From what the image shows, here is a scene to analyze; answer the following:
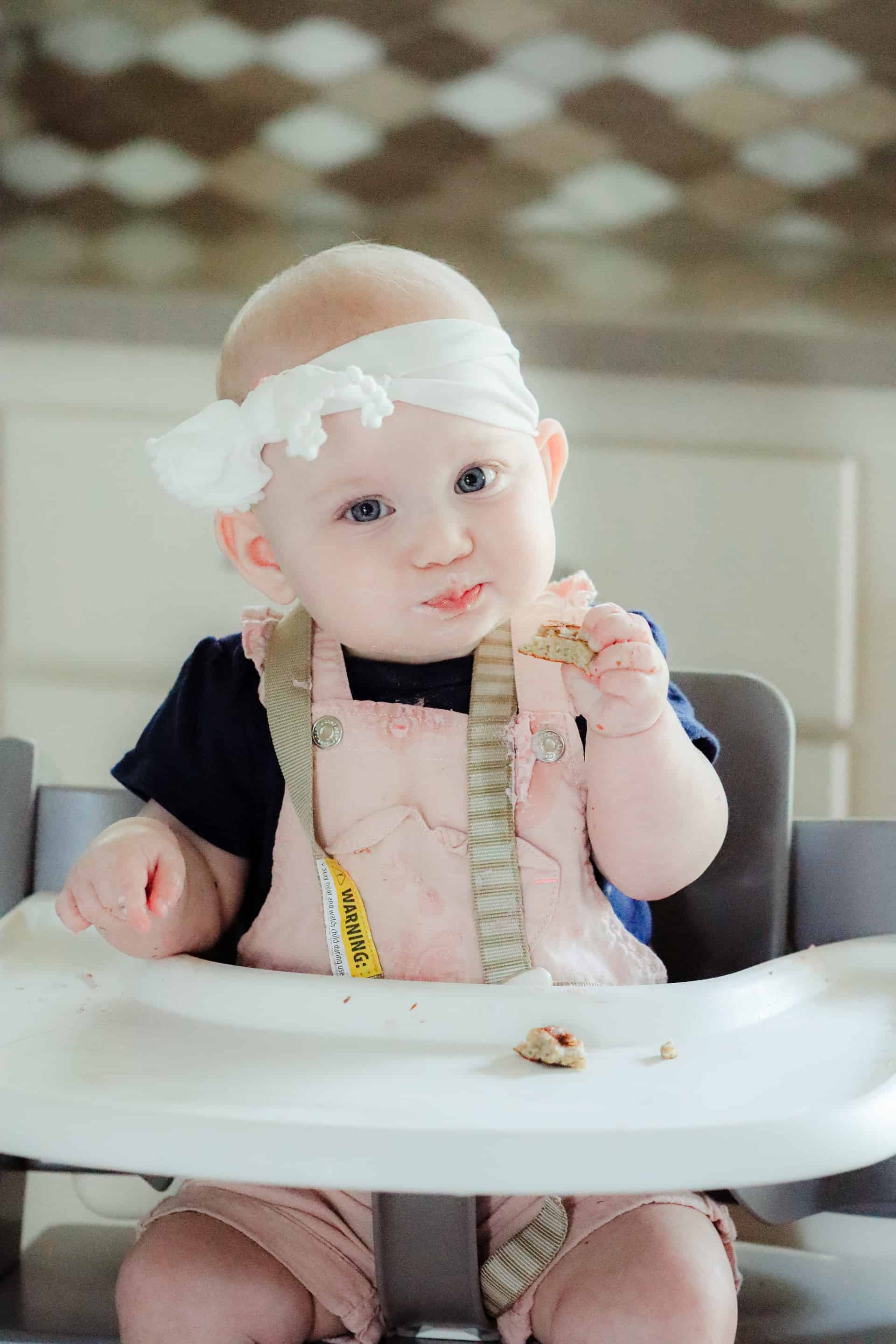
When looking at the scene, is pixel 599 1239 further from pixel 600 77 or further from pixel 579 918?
pixel 600 77

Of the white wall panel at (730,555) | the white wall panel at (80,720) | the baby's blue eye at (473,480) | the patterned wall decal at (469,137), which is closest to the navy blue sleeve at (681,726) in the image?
the baby's blue eye at (473,480)

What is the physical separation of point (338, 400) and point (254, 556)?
14 cm

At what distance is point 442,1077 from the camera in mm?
558

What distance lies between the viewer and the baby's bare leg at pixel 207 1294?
0.64m

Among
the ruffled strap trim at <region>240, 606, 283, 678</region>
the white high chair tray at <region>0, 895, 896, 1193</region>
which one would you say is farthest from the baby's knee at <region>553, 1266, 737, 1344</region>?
the ruffled strap trim at <region>240, 606, 283, 678</region>

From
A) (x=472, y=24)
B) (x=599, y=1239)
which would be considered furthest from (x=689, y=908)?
(x=472, y=24)

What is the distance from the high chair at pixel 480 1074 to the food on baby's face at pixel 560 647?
15cm

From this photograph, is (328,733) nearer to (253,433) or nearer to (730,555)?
(253,433)

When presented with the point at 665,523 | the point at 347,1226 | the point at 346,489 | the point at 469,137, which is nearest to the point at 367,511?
the point at 346,489

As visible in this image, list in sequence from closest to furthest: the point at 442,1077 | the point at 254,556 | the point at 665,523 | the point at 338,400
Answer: the point at 442,1077
the point at 338,400
the point at 254,556
the point at 665,523

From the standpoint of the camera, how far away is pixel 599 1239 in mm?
656

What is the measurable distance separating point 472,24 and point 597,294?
Answer: 0.35 meters

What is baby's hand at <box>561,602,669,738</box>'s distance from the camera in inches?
25.5

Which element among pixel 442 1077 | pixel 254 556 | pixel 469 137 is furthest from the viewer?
pixel 469 137
